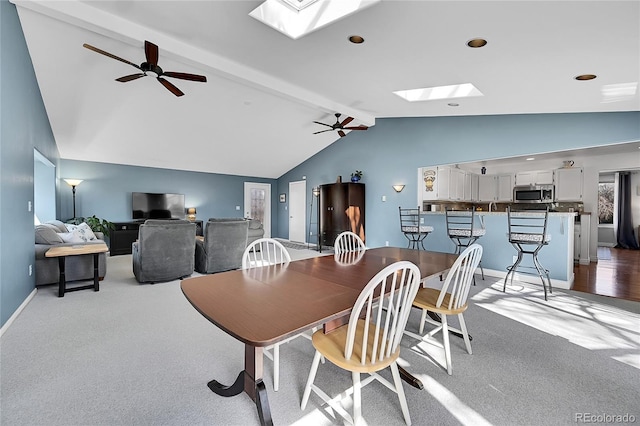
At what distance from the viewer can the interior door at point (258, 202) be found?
29.9 ft

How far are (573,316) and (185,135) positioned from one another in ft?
23.1

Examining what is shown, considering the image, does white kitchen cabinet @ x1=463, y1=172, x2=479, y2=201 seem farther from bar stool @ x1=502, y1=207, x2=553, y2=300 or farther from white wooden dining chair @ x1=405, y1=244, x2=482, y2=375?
white wooden dining chair @ x1=405, y1=244, x2=482, y2=375

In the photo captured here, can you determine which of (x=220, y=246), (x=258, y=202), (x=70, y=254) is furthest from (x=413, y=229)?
(x=258, y=202)

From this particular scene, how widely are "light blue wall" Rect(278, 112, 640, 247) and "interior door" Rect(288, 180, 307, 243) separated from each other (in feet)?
0.99

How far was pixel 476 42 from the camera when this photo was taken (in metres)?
2.48

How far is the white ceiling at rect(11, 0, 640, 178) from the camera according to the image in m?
2.20

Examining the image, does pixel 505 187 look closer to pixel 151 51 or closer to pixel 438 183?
pixel 438 183

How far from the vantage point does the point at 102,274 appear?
422cm

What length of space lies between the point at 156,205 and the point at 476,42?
7.51 meters

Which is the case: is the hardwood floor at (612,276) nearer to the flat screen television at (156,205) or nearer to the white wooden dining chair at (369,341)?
the white wooden dining chair at (369,341)

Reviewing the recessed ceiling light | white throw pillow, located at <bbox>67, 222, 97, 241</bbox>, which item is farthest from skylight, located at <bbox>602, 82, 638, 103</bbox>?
white throw pillow, located at <bbox>67, 222, 97, 241</bbox>

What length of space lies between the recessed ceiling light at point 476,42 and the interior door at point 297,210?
6387 mm

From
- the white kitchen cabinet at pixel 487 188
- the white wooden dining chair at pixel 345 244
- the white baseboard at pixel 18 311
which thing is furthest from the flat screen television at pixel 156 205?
the white kitchen cabinet at pixel 487 188

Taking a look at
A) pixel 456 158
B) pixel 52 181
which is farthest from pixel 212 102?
pixel 456 158
